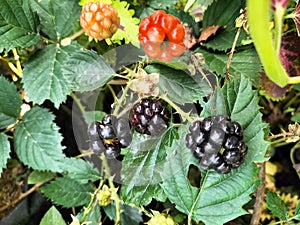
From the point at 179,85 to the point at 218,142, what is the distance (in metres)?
0.16

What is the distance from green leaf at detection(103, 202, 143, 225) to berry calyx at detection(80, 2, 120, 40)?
1.24 feet

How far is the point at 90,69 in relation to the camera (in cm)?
79

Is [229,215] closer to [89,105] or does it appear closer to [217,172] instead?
[217,172]

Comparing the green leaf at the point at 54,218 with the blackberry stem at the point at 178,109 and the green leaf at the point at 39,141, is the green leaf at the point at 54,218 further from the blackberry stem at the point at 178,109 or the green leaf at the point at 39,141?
the blackberry stem at the point at 178,109

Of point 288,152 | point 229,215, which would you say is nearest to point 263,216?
point 288,152

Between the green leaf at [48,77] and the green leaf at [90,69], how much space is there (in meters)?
0.03

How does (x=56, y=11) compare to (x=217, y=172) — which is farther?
(x=56, y=11)

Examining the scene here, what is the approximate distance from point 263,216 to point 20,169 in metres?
0.57

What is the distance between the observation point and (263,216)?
1.04 metres

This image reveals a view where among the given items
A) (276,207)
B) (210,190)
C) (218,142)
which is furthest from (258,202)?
(218,142)

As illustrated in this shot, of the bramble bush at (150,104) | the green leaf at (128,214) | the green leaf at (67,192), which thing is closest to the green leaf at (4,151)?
the bramble bush at (150,104)

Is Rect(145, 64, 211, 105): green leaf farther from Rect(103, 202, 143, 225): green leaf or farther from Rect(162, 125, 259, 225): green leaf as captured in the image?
Rect(103, 202, 143, 225): green leaf

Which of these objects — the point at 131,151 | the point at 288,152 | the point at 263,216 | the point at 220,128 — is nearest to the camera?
the point at 220,128

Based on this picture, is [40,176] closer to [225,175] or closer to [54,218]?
[54,218]
